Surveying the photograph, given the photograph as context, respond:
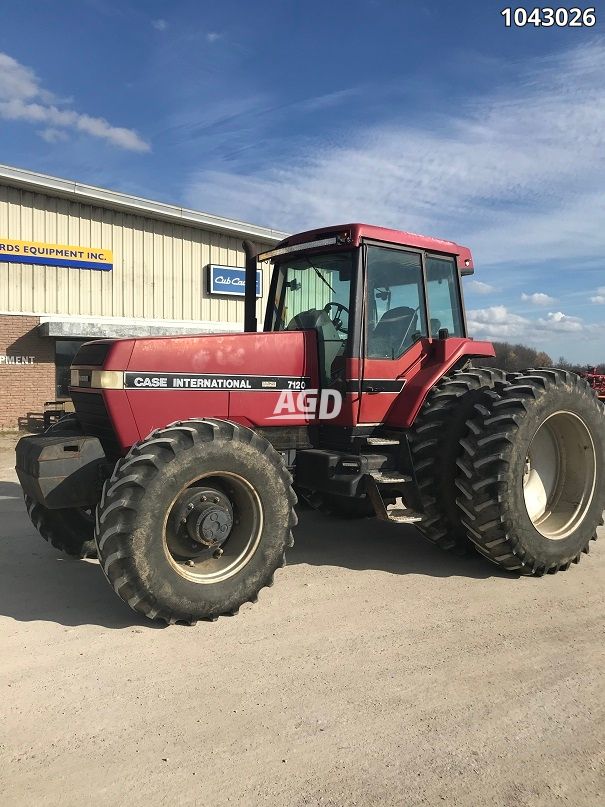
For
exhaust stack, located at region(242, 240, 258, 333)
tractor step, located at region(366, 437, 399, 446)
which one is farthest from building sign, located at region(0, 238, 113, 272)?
tractor step, located at region(366, 437, 399, 446)

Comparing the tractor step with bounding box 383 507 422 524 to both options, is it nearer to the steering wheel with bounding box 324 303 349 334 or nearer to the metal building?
the steering wheel with bounding box 324 303 349 334

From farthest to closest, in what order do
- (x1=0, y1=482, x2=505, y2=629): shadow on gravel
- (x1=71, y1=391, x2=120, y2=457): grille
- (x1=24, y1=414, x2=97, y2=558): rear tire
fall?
(x1=24, y1=414, x2=97, y2=558): rear tire → (x1=71, y1=391, x2=120, y2=457): grille → (x1=0, y1=482, x2=505, y2=629): shadow on gravel

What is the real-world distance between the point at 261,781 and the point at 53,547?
3.74 m

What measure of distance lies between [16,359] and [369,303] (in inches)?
499

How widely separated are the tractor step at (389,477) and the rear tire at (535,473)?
1.47 feet

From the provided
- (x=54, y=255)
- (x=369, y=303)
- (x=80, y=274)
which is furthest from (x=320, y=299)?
(x=80, y=274)

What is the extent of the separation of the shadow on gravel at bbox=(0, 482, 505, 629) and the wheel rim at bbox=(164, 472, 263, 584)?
0.46 metres

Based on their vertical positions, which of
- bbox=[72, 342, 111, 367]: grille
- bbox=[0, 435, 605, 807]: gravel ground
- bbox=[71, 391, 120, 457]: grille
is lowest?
bbox=[0, 435, 605, 807]: gravel ground

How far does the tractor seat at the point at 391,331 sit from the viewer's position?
5328 millimetres

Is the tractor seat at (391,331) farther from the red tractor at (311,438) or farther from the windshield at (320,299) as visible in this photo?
the windshield at (320,299)

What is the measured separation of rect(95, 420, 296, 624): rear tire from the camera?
3809 millimetres

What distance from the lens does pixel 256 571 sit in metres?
4.27

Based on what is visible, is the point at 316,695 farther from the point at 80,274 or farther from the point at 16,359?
the point at 80,274

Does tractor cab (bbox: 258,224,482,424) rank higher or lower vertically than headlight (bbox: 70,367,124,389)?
higher
